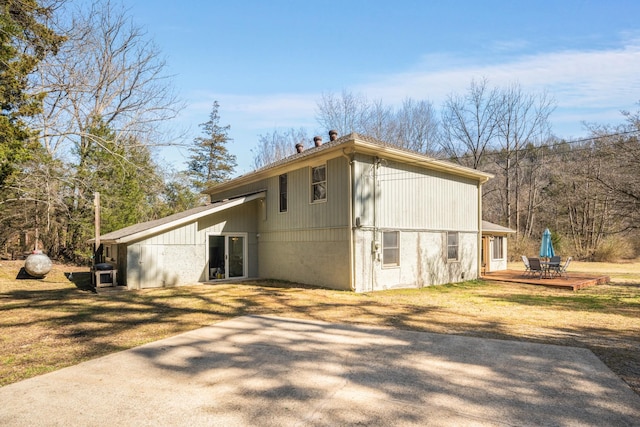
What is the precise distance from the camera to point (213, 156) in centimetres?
3716

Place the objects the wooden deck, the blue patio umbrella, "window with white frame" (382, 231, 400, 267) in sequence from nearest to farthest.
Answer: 1. "window with white frame" (382, 231, 400, 267)
2. the wooden deck
3. the blue patio umbrella

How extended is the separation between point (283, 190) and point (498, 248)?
Result: 12.9 meters

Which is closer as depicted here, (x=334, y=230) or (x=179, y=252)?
(x=334, y=230)

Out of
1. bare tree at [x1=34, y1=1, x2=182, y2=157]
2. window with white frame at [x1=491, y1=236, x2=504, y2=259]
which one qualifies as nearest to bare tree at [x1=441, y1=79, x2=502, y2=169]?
window with white frame at [x1=491, y1=236, x2=504, y2=259]

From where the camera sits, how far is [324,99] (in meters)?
27.5

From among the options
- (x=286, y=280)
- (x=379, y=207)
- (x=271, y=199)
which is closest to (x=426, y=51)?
(x=379, y=207)

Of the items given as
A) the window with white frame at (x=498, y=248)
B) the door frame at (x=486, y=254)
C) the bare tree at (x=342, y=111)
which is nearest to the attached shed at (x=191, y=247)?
the door frame at (x=486, y=254)

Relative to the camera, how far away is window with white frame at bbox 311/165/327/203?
12289 millimetres

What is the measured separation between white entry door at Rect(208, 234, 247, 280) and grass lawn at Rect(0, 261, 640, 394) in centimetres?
136

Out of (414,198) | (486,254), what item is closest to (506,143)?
(486,254)

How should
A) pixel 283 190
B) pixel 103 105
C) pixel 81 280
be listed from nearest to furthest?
1. pixel 283 190
2. pixel 81 280
3. pixel 103 105

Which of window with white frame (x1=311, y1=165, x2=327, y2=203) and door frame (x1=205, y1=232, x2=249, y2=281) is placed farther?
door frame (x1=205, y1=232, x2=249, y2=281)

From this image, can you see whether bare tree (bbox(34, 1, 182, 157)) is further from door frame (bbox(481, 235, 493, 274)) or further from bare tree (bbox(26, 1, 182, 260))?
door frame (bbox(481, 235, 493, 274))

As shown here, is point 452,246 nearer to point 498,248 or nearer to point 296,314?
point 498,248
